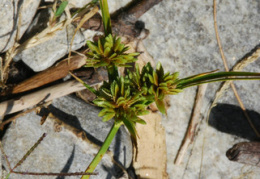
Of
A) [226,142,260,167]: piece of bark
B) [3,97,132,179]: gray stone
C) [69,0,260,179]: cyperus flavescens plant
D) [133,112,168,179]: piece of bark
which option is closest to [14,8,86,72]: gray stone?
[3,97,132,179]: gray stone

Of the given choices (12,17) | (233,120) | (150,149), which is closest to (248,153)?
(233,120)

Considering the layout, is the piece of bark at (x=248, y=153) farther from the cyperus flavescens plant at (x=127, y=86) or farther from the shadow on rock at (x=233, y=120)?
the cyperus flavescens plant at (x=127, y=86)

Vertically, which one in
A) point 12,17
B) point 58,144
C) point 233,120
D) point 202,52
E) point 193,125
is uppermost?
point 202,52

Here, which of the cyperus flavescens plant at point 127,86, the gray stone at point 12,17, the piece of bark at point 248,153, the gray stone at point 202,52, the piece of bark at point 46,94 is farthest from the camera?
the gray stone at point 202,52

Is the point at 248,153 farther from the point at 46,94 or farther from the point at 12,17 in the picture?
the point at 12,17

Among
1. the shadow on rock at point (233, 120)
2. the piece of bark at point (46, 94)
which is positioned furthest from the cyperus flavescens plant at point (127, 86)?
the shadow on rock at point (233, 120)
